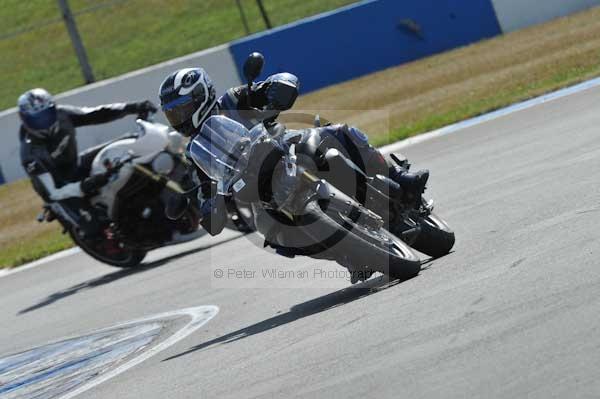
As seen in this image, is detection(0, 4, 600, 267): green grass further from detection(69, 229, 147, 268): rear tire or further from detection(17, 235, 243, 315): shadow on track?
detection(17, 235, 243, 315): shadow on track

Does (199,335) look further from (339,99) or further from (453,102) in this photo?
(339,99)

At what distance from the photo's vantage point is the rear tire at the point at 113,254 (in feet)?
40.3

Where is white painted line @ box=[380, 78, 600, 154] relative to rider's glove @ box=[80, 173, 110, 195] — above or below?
below

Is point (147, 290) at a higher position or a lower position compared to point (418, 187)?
lower

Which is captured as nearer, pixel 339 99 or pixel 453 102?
pixel 453 102

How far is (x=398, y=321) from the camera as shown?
19.1 feet

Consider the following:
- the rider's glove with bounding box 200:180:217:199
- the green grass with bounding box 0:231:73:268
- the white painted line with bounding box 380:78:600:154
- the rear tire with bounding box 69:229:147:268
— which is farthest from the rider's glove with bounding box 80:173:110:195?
the rider's glove with bounding box 200:180:217:199

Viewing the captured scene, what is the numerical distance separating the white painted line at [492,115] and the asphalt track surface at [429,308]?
2091mm

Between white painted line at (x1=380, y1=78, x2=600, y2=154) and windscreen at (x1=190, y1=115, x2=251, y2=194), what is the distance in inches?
300

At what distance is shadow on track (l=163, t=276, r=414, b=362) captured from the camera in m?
7.04

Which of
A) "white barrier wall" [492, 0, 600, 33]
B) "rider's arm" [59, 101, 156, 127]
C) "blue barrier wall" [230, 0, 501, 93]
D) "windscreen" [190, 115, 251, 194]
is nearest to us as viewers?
"windscreen" [190, 115, 251, 194]

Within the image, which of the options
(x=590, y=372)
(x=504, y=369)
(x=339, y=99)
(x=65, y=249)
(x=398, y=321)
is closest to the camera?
(x=590, y=372)

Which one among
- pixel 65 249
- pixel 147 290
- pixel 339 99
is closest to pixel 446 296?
pixel 147 290

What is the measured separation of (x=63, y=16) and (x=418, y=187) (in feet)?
42.9
